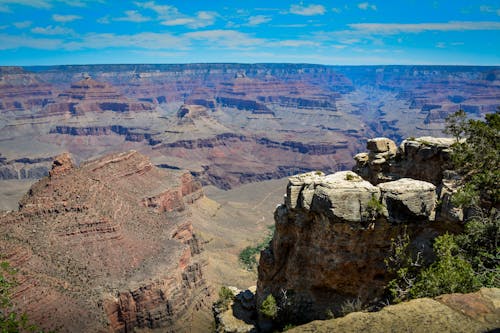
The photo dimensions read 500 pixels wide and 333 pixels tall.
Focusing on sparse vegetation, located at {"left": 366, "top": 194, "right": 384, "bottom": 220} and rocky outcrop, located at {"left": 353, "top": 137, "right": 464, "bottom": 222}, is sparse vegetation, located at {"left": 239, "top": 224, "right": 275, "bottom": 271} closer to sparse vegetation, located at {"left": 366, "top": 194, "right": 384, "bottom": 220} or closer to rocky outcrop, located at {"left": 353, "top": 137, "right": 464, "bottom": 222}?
rocky outcrop, located at {"left": 353, "top": 137, "right": 464, "bottom": 222}

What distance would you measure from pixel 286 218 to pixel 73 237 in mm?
45529

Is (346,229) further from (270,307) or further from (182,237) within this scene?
(182,237)

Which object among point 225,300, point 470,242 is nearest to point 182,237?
point 225,300

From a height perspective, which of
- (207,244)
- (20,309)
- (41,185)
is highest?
(41,185)

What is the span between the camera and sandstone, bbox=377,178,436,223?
29.0 m

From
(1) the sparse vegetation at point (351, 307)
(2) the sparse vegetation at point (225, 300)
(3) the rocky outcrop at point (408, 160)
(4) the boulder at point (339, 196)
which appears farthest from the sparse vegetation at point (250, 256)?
(1) the sparse vegetation at point (351, 307)

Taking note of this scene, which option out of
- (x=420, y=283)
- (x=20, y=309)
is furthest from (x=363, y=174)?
(x=20, y=309)

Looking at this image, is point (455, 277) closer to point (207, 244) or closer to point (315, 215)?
point (315, 215)

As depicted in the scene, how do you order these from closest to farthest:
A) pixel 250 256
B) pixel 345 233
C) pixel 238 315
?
pixel 345 233, pixel 238 315, pixel 250 256

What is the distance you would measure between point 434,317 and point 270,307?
50.6 ft

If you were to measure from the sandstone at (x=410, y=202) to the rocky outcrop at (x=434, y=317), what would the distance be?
24.4 feet

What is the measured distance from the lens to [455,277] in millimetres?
24125

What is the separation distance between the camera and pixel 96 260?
64.8 metres

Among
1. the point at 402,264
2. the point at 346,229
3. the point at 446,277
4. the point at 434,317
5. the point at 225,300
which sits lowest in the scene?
the point at 225,300
